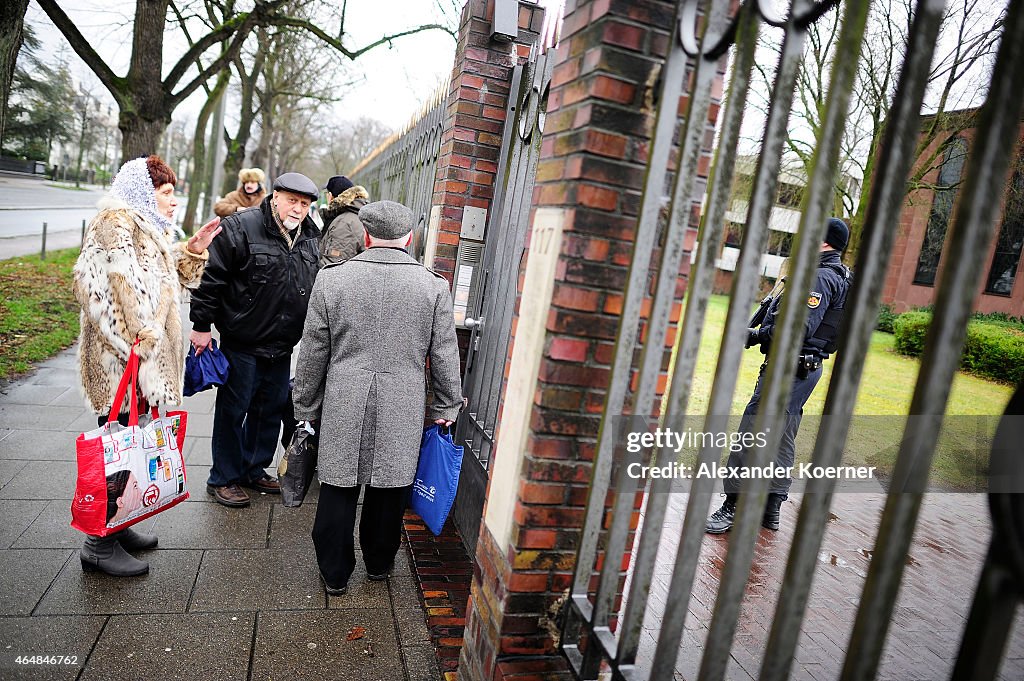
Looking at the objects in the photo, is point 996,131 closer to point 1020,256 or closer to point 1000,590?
point 1000,590

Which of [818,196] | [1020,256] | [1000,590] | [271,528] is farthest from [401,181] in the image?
[1020,256]

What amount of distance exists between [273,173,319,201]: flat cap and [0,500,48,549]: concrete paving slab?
227cm

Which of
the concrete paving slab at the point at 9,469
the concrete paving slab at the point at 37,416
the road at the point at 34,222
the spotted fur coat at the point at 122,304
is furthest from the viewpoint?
the road at the point at 34,222

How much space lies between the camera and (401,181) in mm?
7719

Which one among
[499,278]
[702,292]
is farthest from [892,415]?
[702,292]

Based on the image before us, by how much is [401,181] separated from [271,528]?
483cm

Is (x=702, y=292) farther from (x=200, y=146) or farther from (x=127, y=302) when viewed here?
(x=200, y=146)

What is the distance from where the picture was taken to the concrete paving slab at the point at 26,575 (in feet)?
9.55

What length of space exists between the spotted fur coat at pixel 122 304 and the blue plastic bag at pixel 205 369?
511 mm

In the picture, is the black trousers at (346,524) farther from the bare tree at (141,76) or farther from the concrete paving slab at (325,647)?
the bare tree at (141,76)

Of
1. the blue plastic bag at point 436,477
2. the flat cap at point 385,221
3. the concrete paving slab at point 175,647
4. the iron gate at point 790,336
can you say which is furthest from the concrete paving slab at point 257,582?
the flat cap at point 385,221

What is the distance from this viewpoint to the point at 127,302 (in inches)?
122

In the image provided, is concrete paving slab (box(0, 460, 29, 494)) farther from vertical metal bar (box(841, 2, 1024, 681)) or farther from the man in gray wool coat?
vertical metal bar (box(841, 2, 1024, 681))

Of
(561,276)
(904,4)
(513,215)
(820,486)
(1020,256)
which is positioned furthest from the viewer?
(1020,256)
